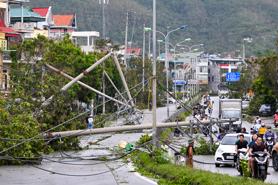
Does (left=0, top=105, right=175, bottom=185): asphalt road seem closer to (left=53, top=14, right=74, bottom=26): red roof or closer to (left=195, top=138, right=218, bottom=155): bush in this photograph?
(left=195, top=138, right=218, bottom=155): bush

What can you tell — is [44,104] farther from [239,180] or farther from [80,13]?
[80,13]

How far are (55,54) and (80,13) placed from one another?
393 feet

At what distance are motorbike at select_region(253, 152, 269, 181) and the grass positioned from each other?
1698 millimetres

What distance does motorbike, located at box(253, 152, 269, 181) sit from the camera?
24922mm

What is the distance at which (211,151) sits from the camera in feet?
144

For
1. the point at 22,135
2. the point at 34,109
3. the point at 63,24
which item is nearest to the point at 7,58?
the point at 34,109

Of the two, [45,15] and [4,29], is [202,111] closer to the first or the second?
[4,29]

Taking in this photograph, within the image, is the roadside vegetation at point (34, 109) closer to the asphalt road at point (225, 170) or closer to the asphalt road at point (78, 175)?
the asphalt road at point (78, 175)

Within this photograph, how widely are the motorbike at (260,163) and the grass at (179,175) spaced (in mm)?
1698

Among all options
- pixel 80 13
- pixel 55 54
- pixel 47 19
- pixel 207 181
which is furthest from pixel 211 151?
pixel 80 13

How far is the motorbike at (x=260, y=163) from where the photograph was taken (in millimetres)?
24922

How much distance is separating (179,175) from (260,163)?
2472 mm

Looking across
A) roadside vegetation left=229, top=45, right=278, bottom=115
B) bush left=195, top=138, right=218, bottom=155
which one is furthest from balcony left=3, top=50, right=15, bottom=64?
bush left=195, top=138, right=218, bottom=155

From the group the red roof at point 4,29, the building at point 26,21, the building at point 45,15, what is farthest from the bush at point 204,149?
the building at point 45,15
